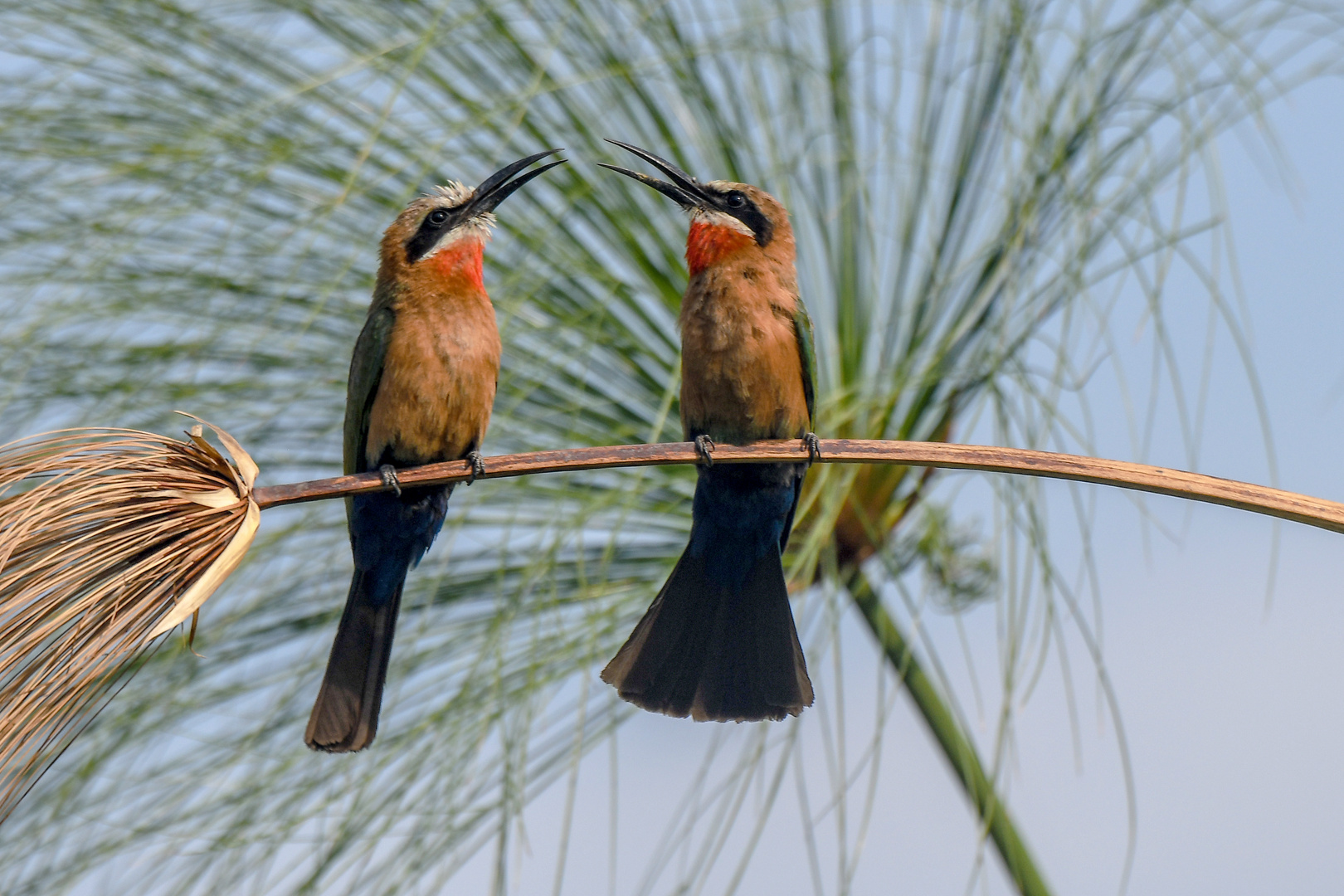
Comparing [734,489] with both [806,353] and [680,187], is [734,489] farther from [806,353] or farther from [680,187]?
[680,187]

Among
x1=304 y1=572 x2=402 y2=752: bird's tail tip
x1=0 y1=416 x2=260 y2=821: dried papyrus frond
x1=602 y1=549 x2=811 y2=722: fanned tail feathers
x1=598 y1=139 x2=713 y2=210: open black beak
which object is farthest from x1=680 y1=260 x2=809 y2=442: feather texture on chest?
x1=0 y1=416 x2=260 y2=821: dried papyrus frond

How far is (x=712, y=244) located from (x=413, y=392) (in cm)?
69

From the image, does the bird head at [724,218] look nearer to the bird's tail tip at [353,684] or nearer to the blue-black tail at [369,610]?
the blue-black tail at [369,610]

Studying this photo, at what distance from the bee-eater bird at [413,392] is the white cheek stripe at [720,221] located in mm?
392

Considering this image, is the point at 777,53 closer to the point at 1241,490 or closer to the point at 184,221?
the point at 184,221

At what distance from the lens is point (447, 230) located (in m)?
2.75

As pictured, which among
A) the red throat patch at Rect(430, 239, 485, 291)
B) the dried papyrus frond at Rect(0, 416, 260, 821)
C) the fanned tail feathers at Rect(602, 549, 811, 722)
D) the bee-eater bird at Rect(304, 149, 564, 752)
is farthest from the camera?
the red throat patch at Rect(430, 239, 485, 291)

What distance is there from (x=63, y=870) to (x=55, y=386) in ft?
3.92

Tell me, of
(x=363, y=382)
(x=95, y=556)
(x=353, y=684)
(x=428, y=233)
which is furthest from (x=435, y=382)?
(x=95, y=556)

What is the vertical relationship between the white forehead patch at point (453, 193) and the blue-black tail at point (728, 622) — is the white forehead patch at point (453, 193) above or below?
above

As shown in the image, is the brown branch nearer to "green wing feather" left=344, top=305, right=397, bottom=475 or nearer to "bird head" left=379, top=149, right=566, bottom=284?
"green wing feather" left=344, top=305, right=397, bottom=475

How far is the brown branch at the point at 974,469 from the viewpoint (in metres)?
1.57

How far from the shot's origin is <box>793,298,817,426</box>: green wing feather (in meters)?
2.72

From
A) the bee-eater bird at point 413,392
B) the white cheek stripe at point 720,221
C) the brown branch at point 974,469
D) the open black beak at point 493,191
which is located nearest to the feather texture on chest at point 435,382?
the bee-eater bird at point 413,392
